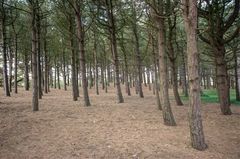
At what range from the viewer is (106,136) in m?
8.48

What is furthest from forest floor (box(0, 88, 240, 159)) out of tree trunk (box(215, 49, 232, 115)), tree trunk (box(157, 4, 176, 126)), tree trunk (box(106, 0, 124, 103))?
tree trunk (box(106, 0, 124, 103))

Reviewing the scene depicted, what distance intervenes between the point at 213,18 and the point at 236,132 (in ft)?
19.2

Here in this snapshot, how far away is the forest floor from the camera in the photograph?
707 cm

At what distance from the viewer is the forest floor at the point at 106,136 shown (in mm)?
7066

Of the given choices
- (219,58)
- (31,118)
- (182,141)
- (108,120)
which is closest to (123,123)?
(108,120)

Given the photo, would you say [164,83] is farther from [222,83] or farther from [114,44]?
[114,44]

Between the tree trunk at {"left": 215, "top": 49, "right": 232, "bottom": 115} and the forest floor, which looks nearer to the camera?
the forest floor

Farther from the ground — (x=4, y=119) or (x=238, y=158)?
(x=4, y=119)

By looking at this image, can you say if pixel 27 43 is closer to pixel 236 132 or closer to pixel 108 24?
pixel 108 24

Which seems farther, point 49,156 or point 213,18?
point 213,18

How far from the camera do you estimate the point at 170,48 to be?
1593cm

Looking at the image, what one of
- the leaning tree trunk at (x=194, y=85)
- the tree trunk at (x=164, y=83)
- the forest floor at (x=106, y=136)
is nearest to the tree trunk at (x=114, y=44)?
the forest floor at (x=106, y=136)

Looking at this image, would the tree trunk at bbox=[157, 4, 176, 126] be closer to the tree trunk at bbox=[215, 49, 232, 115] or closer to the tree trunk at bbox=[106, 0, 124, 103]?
the tree trunk at bbox=[215, 49, 232, 115]

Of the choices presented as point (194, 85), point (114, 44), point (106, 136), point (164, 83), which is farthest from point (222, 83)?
point (114, 44)
